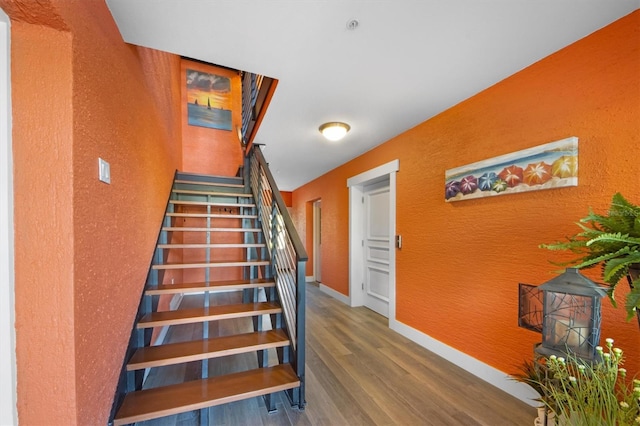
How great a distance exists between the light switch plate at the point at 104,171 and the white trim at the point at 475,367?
8.37 ft

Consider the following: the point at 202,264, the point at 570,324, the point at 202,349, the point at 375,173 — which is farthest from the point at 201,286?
the point at 375,173

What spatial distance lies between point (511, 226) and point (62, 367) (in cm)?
258

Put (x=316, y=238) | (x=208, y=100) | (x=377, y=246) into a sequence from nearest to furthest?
(x=377, y=246) → (x=208, y=100) → (x=316, y=238)

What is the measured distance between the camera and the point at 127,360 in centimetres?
151

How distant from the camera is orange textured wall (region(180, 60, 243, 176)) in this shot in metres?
4.66

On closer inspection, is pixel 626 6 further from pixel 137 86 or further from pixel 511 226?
pixel 137 86

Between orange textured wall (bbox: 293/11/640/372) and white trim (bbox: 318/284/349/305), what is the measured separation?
133 centimetres


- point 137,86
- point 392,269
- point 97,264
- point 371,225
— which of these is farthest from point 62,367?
point 371,225

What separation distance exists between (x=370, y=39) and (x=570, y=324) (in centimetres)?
175

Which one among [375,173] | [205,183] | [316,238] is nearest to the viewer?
[375,173]

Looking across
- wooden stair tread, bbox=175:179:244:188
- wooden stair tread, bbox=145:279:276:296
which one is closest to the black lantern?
wooden stair tread, bbox=145:279:276:296

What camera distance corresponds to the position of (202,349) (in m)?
1.66

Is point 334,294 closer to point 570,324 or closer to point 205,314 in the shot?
point 205,314

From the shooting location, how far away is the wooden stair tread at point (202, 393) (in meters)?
1.34
